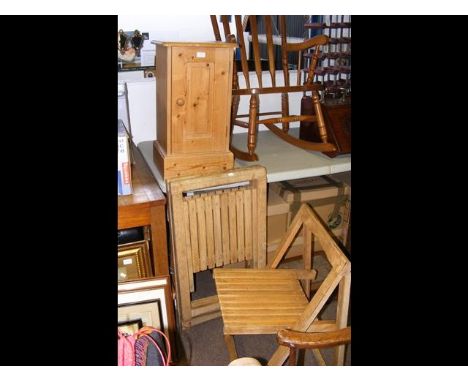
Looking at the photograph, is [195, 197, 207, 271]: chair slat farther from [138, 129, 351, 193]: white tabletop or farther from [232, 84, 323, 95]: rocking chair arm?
[232, 84, 323, 95]: rocking chair arm

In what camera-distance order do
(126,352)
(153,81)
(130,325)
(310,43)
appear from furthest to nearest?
(153,81) → (310,43) → (130,325) → (126,352)

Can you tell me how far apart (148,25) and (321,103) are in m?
1.10

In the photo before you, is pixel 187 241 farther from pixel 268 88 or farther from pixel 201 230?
pixel 268 88

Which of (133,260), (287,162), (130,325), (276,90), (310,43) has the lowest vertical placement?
(130,325)

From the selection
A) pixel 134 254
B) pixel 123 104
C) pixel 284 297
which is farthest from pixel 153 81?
pixel 284 297

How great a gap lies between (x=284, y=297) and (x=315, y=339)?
47 centimetres

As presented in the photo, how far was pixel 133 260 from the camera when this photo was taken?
5.33ft

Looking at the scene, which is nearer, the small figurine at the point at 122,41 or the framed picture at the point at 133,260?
the framed picture at the point at 133,260

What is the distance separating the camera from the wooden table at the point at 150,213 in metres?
1.44

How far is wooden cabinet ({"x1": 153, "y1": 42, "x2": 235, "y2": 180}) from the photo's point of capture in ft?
4.68

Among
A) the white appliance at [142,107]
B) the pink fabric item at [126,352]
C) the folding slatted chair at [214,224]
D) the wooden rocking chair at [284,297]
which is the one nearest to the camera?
the pink fabric item at [126,352]

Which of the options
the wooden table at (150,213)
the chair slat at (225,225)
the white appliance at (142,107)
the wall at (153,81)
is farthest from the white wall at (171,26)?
the chair slat at (225,225)

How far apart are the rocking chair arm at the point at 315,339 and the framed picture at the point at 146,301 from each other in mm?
549

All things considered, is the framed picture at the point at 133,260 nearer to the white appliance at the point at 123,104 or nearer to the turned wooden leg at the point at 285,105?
the white appliance at the point at 123,104
